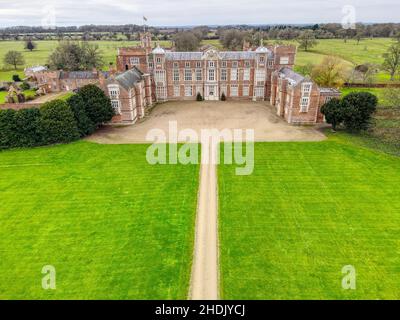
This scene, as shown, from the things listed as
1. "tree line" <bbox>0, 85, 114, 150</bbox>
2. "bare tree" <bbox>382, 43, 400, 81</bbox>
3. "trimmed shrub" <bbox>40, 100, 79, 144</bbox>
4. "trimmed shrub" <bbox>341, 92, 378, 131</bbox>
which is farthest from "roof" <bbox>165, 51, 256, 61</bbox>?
"bare tree" <bbox>382, 43, 400, 81</bbox>

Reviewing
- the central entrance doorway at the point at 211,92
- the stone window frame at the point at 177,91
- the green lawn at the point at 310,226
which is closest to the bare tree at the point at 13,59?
the stone window frame at the point at 177,91

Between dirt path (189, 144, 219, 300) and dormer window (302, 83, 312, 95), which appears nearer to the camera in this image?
dirt path (189, 144, 219, 300)

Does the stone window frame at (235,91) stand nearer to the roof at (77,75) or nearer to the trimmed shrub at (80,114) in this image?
the trimmed shrub at (80,114)

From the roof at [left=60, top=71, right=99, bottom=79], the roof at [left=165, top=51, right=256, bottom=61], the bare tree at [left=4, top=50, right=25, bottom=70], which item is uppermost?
the roof at [left=165, top=51, right=256, bottom=61]

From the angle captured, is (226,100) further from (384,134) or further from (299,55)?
(299,55)

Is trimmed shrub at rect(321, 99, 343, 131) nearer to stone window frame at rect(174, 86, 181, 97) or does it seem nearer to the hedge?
stone window frame at rect(174, 86, 181, 97)

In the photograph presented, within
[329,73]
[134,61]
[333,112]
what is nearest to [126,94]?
[134,61]
